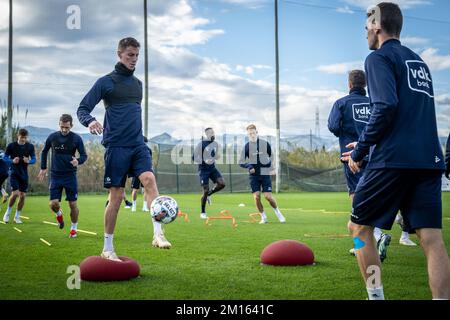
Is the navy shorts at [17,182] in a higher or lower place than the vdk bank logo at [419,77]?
lower

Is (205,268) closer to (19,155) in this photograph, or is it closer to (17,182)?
(17,182)

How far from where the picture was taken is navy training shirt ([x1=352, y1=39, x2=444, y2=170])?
397 cm

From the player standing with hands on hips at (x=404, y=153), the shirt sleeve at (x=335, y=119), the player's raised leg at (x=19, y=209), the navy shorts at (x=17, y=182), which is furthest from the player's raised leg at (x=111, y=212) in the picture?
the navy shorts at (x=17, y=182)

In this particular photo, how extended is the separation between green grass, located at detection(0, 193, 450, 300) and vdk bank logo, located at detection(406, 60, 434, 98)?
203 centimetres

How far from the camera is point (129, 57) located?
700 centimetres

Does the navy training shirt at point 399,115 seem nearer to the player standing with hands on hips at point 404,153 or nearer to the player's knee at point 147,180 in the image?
the player standing with hands on hips at point 404,153

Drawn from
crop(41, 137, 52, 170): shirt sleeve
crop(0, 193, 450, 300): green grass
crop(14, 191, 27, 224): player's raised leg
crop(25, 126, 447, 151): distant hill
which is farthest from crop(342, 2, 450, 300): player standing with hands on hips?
crop(25, 126, 447, 151): distant hill

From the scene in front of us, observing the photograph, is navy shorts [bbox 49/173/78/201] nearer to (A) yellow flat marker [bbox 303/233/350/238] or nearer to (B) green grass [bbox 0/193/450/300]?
(B) green grass [bbox 0/193/450/300]

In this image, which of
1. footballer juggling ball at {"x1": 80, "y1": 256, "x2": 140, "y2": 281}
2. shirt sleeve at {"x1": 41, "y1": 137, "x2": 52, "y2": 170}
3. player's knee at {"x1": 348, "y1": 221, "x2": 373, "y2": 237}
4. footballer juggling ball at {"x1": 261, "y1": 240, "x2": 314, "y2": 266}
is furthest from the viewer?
shirt sleeve at {"x1": 41, "y1": 137, "x2": 52, "y2": 170}

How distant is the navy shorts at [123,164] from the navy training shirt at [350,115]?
2.72 metres

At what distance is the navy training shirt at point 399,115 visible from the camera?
3.97 m

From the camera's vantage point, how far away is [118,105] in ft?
22.9

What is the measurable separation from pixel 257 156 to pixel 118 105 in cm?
712
